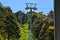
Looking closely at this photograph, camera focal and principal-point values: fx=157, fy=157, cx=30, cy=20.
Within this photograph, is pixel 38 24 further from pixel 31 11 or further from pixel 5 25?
pixel 5 25

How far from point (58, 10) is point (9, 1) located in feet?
5.95

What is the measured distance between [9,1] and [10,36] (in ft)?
2.01

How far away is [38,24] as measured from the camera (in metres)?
2.56

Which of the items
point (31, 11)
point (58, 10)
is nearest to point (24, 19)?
point (31, 11)

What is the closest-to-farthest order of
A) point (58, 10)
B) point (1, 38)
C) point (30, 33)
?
point (58, 10) < point (1, 38) < point (30, 33)

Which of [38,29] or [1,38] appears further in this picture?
[38,29]

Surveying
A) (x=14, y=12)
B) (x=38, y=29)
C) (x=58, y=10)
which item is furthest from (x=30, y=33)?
(x=58, y=10)

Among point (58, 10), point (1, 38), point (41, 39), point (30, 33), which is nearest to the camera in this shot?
point (58, 10)

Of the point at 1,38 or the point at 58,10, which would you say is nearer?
the point at 58,10

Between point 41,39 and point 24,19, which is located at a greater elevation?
point 24,19

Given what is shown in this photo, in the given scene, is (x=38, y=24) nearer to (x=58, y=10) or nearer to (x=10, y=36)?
(x=10, y=36)

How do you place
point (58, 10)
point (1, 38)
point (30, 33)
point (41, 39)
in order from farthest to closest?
point (30, 33) < point (41, 39) < point (1, 38) < point (58, 10)

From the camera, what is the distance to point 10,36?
8.58 ft

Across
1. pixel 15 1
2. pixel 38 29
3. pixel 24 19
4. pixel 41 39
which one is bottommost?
pixel 41 39
